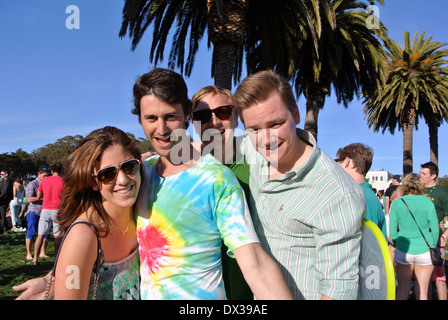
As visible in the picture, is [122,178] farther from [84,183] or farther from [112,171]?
[84,183]

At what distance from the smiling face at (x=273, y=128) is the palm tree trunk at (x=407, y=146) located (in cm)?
1908

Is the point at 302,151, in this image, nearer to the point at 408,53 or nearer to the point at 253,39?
the point at 253,39

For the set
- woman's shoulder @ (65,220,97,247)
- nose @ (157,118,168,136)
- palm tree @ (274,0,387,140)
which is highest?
palm tree @ (274,0,387,140)

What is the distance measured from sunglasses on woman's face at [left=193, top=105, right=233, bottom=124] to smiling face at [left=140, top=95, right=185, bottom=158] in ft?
2.72

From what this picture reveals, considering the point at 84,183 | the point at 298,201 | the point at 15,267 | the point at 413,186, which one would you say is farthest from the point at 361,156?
the point at 15,267

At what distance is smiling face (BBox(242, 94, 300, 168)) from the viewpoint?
1.82m

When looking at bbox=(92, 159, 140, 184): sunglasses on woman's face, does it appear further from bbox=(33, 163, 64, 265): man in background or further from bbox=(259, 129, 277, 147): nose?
bbox=(33, 163, 64, 265): man in background

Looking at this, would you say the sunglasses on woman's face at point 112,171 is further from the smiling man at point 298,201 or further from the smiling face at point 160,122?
the smiling man at point 298,201

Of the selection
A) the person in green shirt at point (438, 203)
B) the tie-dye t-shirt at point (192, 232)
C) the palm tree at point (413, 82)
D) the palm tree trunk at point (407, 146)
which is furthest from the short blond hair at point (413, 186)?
the palm tree trunk at point (407, 146)

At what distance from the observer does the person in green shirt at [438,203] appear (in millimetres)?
Result: 5500

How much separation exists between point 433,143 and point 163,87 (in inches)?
879

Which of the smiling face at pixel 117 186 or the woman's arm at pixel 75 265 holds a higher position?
the smiling face at pixel 117 186

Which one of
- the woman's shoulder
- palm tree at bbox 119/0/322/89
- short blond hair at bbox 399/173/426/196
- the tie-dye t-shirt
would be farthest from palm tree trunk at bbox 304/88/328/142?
the woman's shoulder
